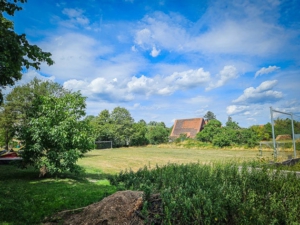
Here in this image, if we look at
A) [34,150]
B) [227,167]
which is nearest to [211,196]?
[227,167]

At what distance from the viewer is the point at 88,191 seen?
262 inches

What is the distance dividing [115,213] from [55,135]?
213 inches

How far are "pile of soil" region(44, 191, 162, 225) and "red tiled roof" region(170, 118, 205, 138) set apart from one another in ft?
173

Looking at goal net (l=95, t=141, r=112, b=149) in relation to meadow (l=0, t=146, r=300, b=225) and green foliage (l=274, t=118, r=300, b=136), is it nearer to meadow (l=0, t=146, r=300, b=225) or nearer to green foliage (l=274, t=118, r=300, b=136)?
green foliage (l=274, t=118, r=300, b=136)

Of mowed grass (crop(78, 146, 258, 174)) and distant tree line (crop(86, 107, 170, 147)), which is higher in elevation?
distant tree line (crop(86, 107, 170, 147))

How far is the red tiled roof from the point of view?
188ft

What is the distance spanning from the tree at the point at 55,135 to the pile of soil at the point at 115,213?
13.8 feet

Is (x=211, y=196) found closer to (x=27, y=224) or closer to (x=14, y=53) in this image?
(x=27, y=224)

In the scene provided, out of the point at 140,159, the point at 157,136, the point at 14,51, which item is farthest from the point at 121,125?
the point at 14,51

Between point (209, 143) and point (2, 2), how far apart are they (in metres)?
38.6

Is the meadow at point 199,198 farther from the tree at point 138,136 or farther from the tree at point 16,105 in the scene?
the tree at point 138,136

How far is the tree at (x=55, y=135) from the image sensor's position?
8.51 m

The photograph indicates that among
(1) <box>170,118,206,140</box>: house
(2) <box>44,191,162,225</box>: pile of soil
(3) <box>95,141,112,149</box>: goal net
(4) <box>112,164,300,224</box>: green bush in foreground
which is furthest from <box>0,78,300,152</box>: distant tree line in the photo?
(1) <box>170,118,206,140</box>: house

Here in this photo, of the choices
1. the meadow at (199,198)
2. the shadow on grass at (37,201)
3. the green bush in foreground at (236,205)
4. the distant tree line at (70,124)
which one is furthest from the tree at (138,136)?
the green bush in foreground at (236,205)
